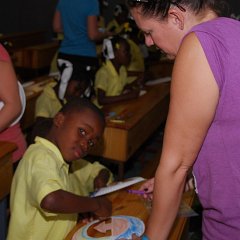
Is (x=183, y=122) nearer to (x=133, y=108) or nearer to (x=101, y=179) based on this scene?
(x=101, y=179)

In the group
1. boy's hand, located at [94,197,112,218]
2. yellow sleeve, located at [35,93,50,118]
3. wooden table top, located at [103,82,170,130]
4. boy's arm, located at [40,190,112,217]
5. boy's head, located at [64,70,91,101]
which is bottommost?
wooden table top, located at [103,82,170,130]

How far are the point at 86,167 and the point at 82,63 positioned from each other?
202 centimetres

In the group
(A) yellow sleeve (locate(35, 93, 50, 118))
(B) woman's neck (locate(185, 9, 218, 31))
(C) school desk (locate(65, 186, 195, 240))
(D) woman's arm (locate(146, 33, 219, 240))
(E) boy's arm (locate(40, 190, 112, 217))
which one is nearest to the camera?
(D) woman's arm (locate(146, 33, 219, 240))

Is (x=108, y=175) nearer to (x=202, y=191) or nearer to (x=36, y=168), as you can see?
(x=36, y=168)

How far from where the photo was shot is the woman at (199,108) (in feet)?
3.01

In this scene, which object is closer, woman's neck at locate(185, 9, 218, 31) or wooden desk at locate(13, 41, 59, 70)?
woman's neck at locate(185, 9, 218, 31)

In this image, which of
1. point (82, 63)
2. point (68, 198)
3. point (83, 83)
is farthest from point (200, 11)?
point (82, 63)

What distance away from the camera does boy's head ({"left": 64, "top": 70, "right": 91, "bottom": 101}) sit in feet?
10.1

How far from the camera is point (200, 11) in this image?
1039mm

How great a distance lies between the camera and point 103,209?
1550 mm

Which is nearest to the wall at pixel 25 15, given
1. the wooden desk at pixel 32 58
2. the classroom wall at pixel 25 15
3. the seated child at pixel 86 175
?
the classroom wall at pixel 25 15

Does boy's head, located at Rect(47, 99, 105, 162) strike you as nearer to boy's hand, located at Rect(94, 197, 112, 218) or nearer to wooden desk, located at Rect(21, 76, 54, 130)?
boy's hand, located at Rect(94, 197, 112, 218)

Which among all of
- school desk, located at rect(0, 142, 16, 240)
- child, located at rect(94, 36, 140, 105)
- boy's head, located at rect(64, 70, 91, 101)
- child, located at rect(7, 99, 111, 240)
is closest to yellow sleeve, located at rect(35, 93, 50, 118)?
boy's head, located at rect(64, 70, 91, 101)

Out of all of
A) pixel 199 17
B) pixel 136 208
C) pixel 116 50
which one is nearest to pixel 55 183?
pixel 136 208
